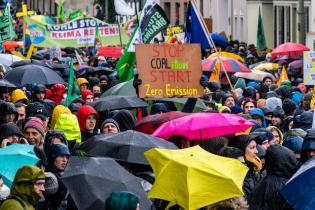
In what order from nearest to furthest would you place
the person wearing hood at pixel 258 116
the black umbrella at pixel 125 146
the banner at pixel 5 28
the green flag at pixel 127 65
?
the black umbrella at pixel 125 146 → the person wearing hood at pixel 258 116 → the green flag at pixel 127 65 → the banner at pixel 5 28

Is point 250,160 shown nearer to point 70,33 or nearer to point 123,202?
point 123,202

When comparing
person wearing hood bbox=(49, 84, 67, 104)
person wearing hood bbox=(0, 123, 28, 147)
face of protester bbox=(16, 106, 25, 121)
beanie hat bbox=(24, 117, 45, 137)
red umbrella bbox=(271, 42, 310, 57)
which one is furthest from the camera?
red umbrella bbox=(271, 42, 310, 57)

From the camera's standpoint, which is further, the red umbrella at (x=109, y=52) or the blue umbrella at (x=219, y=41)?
the blue umbrella at (x=219, y=41)

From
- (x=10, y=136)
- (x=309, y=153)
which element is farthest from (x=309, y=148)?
(x=10, y=136)

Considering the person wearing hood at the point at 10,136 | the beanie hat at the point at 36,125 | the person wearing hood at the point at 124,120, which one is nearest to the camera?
the person wearing hood at the point at 10,136

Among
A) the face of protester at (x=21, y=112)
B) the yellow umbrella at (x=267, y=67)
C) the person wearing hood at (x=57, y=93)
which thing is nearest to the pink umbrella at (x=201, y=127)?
the face of protester at (x=21, y=112)

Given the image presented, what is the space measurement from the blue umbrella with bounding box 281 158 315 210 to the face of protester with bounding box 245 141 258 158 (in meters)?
2.34

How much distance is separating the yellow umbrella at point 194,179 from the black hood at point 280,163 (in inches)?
25.5

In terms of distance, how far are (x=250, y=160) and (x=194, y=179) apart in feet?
7.27

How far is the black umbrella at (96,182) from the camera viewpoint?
30.1ft

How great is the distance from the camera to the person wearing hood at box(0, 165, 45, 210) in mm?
8930

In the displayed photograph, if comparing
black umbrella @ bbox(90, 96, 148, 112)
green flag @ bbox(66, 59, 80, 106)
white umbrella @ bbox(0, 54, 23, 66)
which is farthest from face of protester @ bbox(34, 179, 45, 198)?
white umbrella @ bbox(0, 54, 23, 66)

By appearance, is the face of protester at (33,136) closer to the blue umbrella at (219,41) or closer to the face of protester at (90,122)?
the face of protester at (90,122)

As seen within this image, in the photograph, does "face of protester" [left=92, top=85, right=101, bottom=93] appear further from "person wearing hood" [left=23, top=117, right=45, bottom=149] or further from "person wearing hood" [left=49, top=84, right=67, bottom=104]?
"person wearing hood" [left=23, top=117, right=45, bottom=149]
